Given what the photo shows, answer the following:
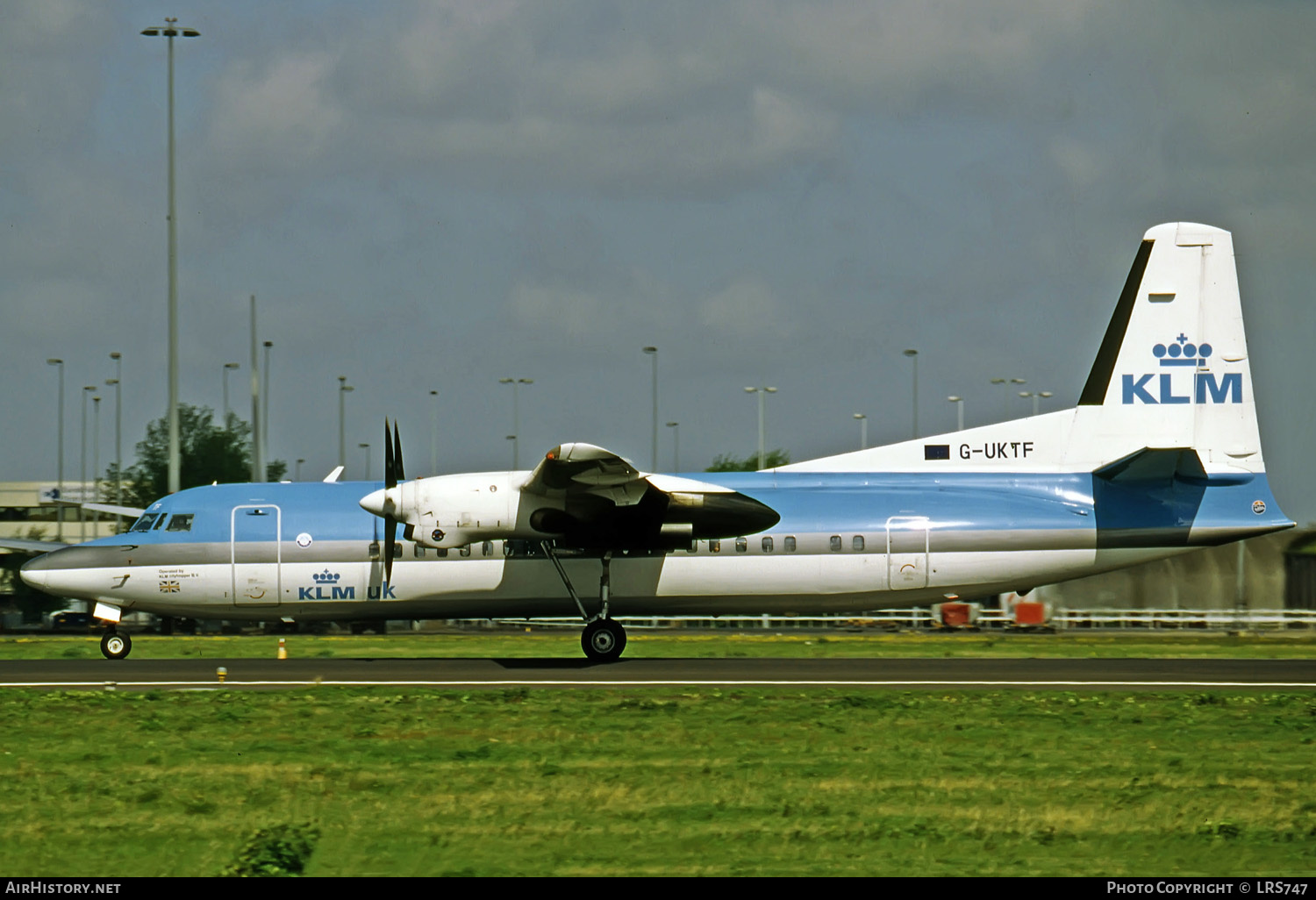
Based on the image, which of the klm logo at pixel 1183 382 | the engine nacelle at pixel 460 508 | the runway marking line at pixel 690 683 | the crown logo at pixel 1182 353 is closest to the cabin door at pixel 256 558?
the engine nacelle at pixel 460 508

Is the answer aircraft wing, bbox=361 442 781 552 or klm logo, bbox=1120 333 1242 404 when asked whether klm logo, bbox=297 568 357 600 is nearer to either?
aircraft wing, bbox=361 442 781 552

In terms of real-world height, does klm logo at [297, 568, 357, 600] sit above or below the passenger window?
below

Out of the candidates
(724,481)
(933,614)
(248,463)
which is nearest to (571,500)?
(724,481)

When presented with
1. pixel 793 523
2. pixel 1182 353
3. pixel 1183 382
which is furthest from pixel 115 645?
pixel 1182 353

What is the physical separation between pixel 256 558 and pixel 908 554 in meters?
12.3

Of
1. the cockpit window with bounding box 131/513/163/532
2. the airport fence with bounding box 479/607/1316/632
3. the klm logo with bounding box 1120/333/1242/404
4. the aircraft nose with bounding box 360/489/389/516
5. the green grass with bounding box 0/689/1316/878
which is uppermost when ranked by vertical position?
the klm logo with bounding box 1120/333/1242/404

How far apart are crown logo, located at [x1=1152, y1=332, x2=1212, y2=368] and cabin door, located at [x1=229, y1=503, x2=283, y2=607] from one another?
1728 cm

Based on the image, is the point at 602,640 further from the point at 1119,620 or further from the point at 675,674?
the point at 1119,620

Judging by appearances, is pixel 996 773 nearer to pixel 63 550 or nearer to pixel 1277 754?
pixel 1277 754

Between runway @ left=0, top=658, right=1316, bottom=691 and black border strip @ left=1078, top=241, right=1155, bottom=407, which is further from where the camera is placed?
black border strip @ left=1078, top=241, right=1155, bottom=407

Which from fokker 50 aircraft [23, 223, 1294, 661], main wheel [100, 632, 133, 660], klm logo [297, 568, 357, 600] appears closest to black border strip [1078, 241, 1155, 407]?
fokker 50 aircraft [23, 223, 1294, 661]

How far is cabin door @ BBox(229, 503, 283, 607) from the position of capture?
2534cm

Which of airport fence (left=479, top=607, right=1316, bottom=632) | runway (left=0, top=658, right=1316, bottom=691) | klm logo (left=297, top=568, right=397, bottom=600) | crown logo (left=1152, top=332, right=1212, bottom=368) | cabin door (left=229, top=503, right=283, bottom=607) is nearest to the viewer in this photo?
runway (left=0, top=658, right=1316, bottom=691)

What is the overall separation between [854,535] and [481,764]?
12408 millimetres
